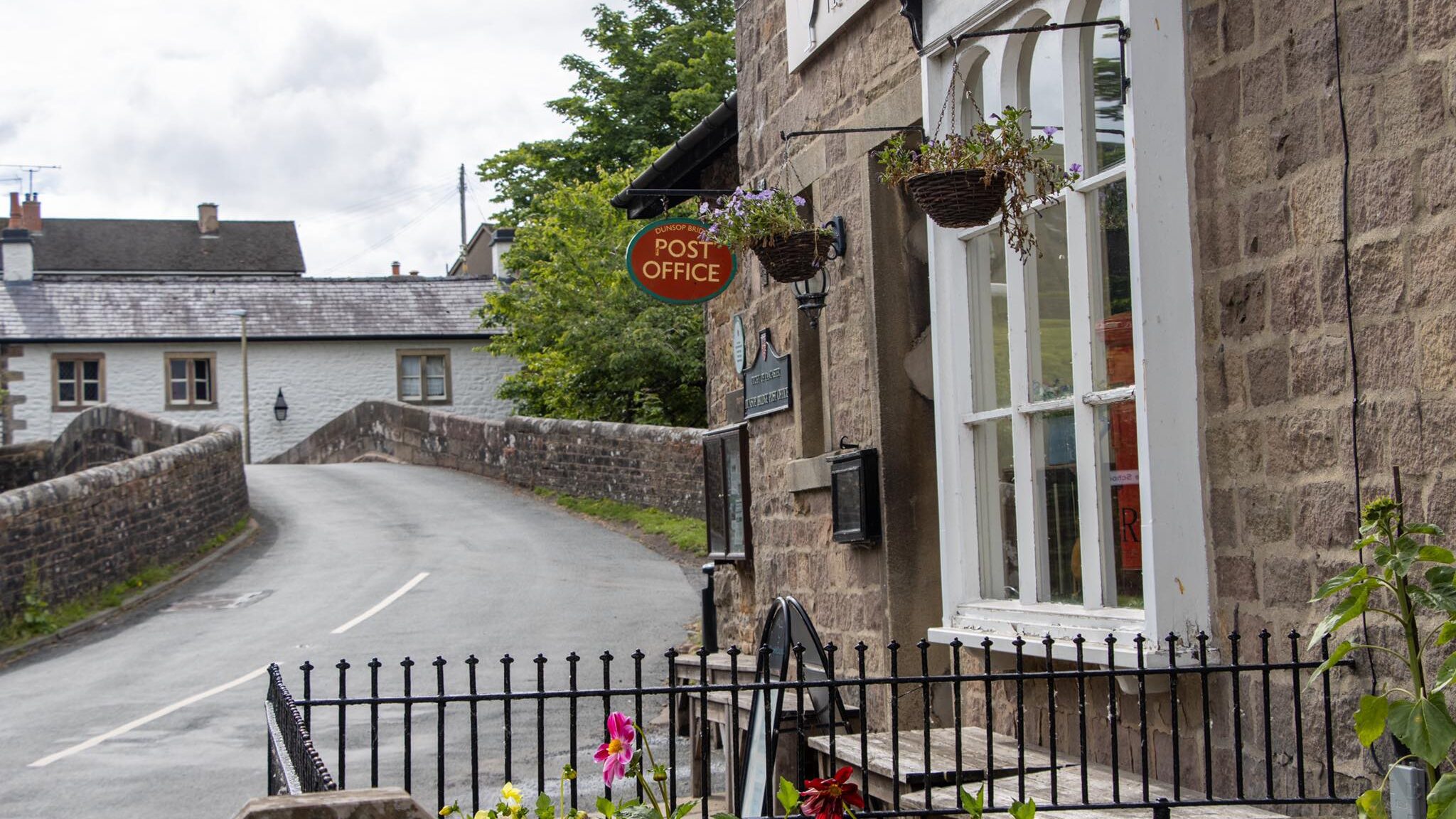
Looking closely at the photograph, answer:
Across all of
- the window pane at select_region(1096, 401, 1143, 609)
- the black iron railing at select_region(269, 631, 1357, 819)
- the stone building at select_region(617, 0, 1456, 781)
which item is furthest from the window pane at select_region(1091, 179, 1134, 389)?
the black iron railing at select_region(269, 631, 1357, 819)

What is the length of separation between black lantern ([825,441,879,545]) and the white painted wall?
42030 millimetres

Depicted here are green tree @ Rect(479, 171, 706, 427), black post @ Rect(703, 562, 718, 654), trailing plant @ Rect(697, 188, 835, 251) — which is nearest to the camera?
trailing plant @ Rect(697, 188, 835, 251)

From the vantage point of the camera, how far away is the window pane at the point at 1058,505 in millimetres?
5578

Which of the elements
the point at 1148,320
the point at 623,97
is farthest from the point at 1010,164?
the point at 623,97

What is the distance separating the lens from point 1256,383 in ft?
15.1

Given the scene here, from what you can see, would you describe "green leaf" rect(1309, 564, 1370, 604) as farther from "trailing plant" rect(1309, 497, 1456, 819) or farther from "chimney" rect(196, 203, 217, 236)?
"chimney" rect(196, 203, 217, 236)

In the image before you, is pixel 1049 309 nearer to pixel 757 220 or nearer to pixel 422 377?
pixel 757 220

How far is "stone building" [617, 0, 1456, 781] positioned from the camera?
4145 millimetres

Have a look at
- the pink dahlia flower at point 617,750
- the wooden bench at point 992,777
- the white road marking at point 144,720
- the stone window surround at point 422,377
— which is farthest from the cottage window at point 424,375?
the pink dahlia flower at point 617,750

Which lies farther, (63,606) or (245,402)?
(245,402)

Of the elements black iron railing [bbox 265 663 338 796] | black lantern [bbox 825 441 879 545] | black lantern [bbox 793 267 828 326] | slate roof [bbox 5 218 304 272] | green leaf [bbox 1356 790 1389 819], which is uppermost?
slate roof [bbox 5 218 304 272]

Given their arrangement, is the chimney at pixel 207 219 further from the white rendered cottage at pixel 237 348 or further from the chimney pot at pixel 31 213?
the white rendered cottage at pixel 237 348

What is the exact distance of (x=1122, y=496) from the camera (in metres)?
5.23

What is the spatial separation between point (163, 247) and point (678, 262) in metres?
63.0
